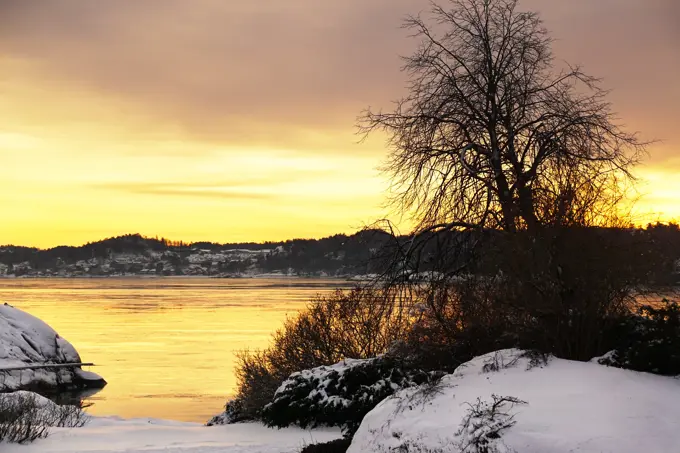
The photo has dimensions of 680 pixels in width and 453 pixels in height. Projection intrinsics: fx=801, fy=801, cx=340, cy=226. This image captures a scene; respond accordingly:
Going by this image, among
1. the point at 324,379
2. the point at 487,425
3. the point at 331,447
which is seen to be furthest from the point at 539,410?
the point at 324,379

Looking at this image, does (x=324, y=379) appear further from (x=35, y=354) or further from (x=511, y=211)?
(x=35, y=354)

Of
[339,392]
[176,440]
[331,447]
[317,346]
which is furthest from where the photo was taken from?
[317,346]

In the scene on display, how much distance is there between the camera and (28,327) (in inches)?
1869

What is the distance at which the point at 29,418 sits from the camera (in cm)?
1745

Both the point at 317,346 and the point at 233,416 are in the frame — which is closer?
the point at 233,416

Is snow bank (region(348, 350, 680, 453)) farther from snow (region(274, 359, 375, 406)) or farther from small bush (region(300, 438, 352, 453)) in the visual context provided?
snow (region(274, 359, 375, 406))

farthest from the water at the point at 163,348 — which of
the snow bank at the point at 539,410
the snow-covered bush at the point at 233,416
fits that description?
the snow bank at the point at 539,410

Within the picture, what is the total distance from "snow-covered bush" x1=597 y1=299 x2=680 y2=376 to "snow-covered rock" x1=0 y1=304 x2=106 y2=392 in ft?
121

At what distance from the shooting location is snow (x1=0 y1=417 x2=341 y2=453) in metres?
16.0

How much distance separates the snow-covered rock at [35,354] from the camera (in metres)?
43.9

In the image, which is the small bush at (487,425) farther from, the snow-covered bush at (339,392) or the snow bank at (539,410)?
the snow-covered bush at (339,392)

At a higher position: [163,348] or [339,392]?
[339,392]

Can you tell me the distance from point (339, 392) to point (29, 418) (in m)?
6.86

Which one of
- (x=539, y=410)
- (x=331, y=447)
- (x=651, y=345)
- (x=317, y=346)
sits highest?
(x=651, y=345)
